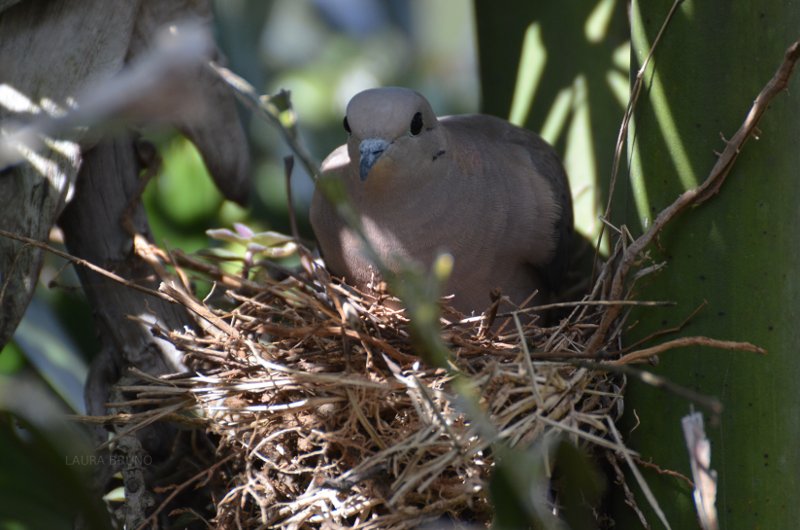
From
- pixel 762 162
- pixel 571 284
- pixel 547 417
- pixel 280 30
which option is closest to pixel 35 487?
pixel 547 417

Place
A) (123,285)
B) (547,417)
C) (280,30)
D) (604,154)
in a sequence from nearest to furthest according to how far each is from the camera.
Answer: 1. (547,417)
2. (123,285)
3. (604,154)
4. (280,30)

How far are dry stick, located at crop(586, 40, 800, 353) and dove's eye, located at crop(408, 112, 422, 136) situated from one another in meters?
0.62

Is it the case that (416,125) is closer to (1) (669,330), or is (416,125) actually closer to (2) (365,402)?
(2) (365,402)

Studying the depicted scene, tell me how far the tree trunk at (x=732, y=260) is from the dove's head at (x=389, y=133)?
0.63m

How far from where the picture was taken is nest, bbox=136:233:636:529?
1.87 metres

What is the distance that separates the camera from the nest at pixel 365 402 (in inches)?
73.5

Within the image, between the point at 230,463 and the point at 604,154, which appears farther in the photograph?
the point at 604,154

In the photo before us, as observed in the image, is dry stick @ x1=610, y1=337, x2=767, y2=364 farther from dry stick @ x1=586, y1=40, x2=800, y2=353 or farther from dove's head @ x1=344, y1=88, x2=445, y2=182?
dove's head @ x1=344, y1=88, x2=445, y2=182

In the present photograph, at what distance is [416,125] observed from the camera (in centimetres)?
235

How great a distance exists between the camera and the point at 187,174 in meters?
3.30

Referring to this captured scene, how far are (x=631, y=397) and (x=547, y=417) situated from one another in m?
0.18

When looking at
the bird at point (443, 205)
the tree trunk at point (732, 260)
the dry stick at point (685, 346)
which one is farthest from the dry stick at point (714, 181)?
the bird at point (443, 205)

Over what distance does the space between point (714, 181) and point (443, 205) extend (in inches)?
31.3

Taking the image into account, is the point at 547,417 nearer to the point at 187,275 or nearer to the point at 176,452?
the point at 176,452
